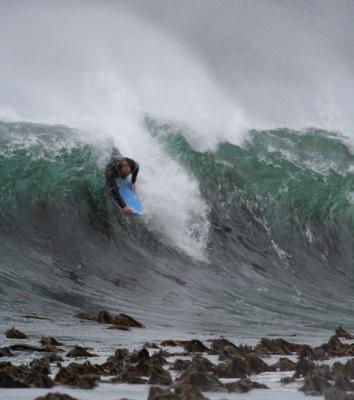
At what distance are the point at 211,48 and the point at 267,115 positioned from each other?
6.21 m

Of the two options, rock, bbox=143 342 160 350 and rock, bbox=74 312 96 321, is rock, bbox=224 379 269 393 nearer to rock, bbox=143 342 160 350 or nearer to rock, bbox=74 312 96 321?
rock, bbox=143 342 160 350

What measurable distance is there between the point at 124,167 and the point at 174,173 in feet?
11.7

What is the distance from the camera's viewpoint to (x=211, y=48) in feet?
96.6

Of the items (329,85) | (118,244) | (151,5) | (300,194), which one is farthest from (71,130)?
(151,5)

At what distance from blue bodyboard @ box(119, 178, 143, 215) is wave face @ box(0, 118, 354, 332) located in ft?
2.17

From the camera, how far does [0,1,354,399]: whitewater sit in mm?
12602

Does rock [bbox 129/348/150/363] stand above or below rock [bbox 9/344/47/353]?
above

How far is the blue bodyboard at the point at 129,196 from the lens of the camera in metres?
15.1

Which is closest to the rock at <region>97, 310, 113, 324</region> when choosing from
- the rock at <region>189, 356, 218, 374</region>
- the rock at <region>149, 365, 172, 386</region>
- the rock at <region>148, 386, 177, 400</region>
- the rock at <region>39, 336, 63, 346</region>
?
the rock at <region>39, 336, 63, 346</region>

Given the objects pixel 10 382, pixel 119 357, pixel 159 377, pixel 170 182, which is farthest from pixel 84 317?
pixel 170 182

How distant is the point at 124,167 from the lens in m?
14.6

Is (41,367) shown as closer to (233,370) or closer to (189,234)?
(233,370)

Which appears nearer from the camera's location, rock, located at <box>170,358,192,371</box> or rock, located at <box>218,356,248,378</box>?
rock, located at <box>218,356,248,378</box>

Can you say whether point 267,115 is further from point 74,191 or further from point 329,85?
point 74,191
